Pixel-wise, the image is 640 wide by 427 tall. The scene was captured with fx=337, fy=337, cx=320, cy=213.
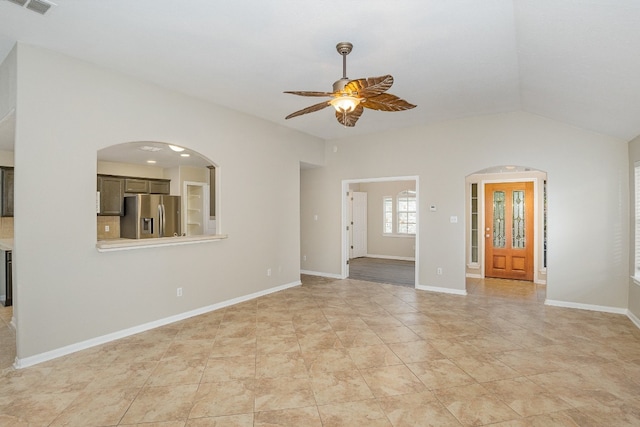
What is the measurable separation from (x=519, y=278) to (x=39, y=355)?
7.55 m

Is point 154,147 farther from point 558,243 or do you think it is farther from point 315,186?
point 558,243

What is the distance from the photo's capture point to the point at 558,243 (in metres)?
4.87

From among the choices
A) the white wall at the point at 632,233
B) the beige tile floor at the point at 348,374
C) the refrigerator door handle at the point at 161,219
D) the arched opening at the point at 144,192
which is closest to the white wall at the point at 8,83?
the beige tile floor at the point at 348,374

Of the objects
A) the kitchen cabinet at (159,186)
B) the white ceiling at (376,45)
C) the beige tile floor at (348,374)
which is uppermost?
the white ceiling at (376,45)

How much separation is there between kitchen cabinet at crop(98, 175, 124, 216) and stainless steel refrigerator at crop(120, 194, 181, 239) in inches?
5.0

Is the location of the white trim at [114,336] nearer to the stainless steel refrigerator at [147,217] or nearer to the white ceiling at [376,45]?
the white ceiling at [376,45]

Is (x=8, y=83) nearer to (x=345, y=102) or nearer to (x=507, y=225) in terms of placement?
(x=345, y=102)

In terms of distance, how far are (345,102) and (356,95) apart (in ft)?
0.37

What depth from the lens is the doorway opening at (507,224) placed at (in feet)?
21.5

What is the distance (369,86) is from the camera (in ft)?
8.44

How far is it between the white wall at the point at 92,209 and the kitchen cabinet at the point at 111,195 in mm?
3487

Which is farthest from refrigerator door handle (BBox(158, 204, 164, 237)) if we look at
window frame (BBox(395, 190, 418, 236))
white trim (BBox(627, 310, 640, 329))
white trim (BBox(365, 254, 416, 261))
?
white trim (BBox(627, 310, 640, 329))

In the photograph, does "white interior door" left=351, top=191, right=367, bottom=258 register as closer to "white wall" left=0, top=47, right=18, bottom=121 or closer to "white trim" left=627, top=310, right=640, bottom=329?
"white trim" left=627, top=310, right=640, bottom=329

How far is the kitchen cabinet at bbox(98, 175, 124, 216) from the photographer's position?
678 cm
